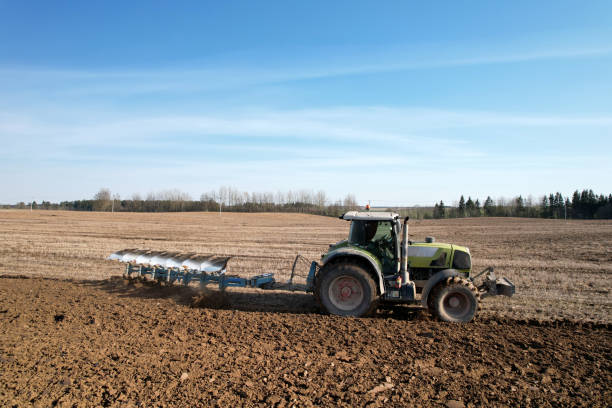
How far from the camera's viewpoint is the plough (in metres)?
8.98

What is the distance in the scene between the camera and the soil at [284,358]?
15.0 feet

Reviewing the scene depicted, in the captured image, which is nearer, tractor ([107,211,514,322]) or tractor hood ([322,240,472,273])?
tractor ([107,211,514,322])

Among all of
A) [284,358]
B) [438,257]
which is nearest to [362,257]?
[438,257]

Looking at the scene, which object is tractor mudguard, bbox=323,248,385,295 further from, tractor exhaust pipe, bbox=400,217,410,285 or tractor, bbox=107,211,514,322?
tractor exhaust pipe, bbox=400,217,410,285

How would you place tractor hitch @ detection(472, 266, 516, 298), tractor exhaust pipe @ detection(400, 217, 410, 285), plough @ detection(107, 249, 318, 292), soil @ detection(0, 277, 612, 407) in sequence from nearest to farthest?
soil @ detection(0, 277, 612, 407) < tractor exhaust pipe @ detection(400, 217, 410, 285) < tractor hitch @ detection(472, 266, 516, 298) < plough @ detection(107, 249, 318, 292)

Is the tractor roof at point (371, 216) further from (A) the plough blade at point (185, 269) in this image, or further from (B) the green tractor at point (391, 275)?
(A) the plough blade at point (185, 269)

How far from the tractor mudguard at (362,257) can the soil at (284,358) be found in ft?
2.28

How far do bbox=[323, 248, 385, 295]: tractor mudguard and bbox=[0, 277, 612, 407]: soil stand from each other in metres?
0.69

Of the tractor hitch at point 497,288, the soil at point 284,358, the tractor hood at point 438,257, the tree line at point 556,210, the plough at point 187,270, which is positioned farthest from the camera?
the tree line at point 556,210

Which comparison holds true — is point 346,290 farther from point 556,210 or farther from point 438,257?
point 556,210

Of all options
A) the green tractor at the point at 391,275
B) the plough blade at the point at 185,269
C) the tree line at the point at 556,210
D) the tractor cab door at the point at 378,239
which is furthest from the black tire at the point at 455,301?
the tree line at the point at 556,210

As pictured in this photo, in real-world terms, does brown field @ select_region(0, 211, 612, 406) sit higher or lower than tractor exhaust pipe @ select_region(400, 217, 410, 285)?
lower

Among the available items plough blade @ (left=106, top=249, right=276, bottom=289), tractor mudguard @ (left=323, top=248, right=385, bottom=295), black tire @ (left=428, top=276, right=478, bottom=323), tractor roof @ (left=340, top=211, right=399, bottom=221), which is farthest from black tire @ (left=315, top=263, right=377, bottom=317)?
plough blade @ (left=106, top=249, right=276, bottom=289)

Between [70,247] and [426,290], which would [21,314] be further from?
[70,247]
